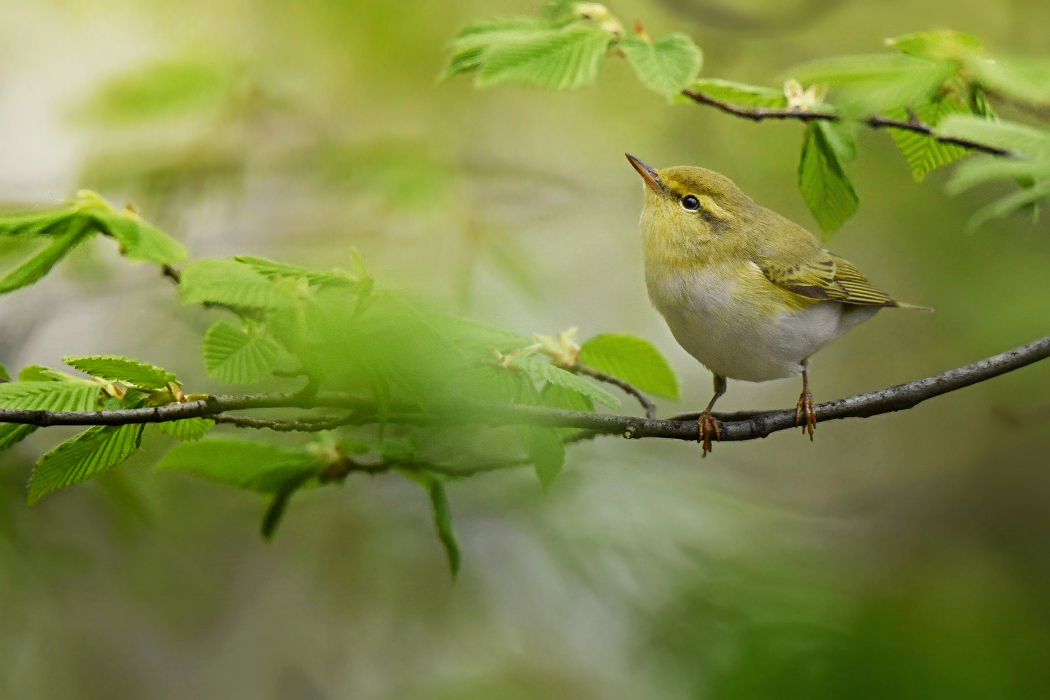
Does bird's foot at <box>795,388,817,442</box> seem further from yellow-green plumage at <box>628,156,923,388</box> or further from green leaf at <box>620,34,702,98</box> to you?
green leaf at <box>620,34,702,98</box>

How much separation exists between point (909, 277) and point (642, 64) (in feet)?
13.5

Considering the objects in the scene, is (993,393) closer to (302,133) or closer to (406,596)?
(406,596)

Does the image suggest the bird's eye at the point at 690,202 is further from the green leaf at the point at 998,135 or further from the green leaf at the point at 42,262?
the green leaf at the point at 42,262

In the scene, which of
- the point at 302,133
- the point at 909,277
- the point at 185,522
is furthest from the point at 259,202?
the point at 909,277

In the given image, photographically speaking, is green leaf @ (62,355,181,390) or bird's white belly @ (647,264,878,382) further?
bird's white belly @ (647,264,878,382)

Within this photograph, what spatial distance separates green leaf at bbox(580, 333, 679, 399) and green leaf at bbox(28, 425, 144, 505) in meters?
0.87

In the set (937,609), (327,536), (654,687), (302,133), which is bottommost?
(327,536)

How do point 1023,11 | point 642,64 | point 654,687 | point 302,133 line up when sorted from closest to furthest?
point 642,64
point 654,687
point 302,133
point 1023,11

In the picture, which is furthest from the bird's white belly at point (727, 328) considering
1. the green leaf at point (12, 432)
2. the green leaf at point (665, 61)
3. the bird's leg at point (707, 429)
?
the green leaf at point (12, 432)

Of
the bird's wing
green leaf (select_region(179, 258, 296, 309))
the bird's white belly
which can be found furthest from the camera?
the bird's wing

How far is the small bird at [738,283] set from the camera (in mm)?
2285

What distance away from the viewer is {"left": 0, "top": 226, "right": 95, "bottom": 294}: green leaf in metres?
1.34

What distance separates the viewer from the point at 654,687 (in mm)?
2789

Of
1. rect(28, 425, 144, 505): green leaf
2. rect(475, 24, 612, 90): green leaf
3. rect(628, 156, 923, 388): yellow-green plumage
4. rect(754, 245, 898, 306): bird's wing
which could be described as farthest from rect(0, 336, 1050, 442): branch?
rect(754, 245, 898, 306): bird's wing
